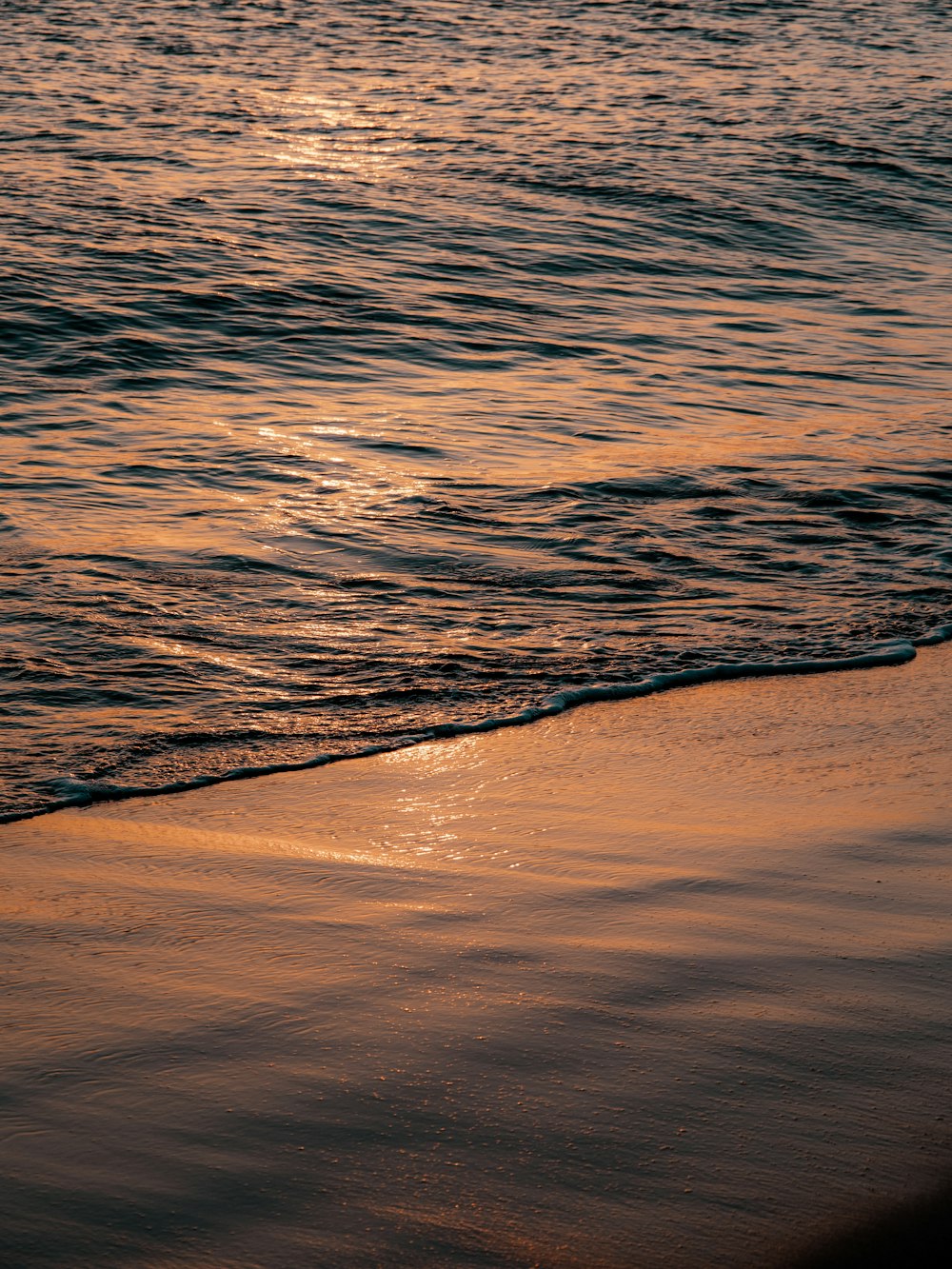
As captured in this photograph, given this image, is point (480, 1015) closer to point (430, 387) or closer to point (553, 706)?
point (553, 706)

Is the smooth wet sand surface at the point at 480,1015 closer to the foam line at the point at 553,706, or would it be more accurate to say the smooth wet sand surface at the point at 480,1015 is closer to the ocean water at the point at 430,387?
the foam line at the point at 553,706

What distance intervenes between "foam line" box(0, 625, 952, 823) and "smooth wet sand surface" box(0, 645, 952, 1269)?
12 cm

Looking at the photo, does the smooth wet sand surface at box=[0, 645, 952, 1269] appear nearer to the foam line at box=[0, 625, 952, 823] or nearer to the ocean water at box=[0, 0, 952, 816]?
the foam line at box=[0, 625, 952, 823]

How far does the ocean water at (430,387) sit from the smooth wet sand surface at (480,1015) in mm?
841

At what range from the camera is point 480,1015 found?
3.08 m

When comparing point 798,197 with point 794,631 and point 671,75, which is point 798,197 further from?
point 794,631

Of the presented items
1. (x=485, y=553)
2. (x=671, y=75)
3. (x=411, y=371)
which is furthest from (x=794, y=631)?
(x=671, y=75)

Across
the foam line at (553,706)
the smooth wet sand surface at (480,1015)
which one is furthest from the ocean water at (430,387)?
the smooth wet sand surface at (480,1015)

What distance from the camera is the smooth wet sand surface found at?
2500 mm

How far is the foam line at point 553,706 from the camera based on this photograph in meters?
4.50

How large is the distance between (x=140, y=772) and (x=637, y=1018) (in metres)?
2.22

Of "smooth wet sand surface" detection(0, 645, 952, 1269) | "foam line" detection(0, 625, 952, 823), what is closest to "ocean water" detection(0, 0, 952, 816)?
"foam line" detection(0, 625, 952, 823)

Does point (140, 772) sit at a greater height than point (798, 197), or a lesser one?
lesser

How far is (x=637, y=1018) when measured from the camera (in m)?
3.05
